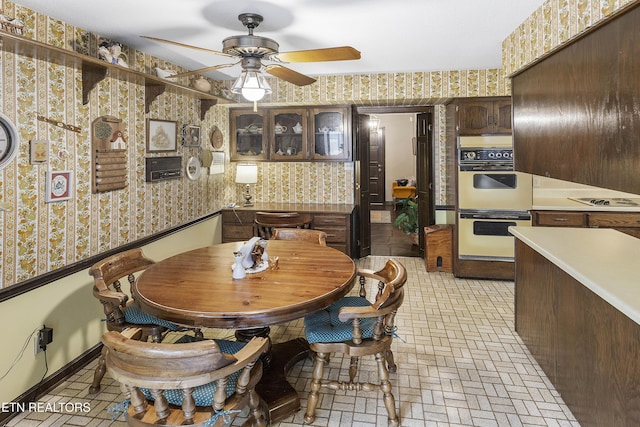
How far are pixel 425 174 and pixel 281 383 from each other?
12.9 feet

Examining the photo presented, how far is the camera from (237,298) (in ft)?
6.34

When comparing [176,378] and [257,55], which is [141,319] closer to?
[176,378]

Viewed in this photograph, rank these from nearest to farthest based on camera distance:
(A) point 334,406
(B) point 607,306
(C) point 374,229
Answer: (B) point 607,306 → (A) point 334,406 → (C) point 374,229

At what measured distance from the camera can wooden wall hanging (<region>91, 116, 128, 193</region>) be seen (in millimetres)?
2926

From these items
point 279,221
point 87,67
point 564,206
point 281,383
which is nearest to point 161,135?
point 87,67

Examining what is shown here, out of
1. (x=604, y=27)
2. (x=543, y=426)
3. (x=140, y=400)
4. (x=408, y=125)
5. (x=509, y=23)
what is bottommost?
(x=543, y=426)

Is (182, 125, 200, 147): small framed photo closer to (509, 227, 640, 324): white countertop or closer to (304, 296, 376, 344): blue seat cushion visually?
(304, 296, 376, 344): blue seat cushion

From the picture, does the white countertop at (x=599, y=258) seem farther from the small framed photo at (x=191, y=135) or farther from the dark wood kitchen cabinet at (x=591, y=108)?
the small framed photo at (x=191, y=135)

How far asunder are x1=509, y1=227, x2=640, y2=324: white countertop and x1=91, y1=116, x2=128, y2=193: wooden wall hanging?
118 inches

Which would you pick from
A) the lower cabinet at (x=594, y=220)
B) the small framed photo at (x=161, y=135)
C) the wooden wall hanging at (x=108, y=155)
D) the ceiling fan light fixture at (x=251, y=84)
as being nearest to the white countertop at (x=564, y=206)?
the lower cabinet at (x=594, y=220)

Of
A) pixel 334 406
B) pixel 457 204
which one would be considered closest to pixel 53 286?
pixel 334 406

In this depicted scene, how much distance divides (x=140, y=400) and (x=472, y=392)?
6.17 ft

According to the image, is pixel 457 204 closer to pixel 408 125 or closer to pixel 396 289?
pixel 396 289

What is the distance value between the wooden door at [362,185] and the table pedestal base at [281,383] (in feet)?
9.30
